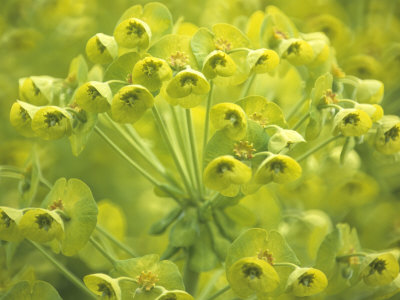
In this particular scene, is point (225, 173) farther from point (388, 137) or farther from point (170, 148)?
point (388, 137)

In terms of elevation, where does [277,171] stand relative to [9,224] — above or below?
above

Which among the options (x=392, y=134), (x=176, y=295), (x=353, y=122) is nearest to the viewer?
(x=176, y=295)

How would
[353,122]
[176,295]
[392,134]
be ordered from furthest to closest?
[392,134]
[353,122]
[176,295]

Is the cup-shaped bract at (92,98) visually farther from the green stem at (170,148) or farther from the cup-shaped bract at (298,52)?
the cup-shaped bract at (298,52)

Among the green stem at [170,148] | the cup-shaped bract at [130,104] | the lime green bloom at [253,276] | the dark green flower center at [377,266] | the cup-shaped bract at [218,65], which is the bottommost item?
the dark green flower center at [377,266]

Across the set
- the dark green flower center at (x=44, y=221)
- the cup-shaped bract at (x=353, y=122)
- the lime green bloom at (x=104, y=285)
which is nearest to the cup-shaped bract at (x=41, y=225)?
the dark green flower center at (x=44, y=221)

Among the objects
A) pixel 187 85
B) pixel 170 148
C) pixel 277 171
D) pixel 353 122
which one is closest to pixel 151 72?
pixel 187 85
